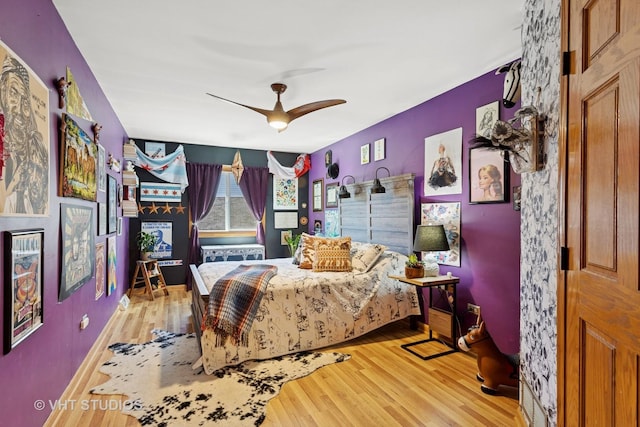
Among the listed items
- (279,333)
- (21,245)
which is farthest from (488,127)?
(21,245)

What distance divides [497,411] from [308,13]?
2.96 m

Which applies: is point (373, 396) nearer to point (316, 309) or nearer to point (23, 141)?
point (316, 309)

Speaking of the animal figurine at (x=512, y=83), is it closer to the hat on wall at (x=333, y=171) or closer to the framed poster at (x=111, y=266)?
the hat on wall at (x=333, y=171)

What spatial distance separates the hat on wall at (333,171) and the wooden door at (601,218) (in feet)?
14.3

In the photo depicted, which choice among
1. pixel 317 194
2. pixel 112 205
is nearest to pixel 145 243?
pixel 112 205

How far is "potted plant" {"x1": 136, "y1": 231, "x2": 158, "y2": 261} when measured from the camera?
17.7 ft

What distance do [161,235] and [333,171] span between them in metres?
3.23

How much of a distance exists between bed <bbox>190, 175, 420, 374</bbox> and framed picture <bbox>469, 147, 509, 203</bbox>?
795 millimetres

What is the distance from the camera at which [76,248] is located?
98.0 inches

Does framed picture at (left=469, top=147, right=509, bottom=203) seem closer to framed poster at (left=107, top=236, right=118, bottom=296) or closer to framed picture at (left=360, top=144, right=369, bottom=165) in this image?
framed picture at (left=360, top=144, right=369, bottom=165)

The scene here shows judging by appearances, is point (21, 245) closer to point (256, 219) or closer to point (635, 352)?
point (635, 352)

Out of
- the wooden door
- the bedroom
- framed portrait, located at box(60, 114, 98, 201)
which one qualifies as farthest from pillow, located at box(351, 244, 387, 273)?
framed portrait, located at box(60, 114, 98, 201)

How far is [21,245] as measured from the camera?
1.61 m

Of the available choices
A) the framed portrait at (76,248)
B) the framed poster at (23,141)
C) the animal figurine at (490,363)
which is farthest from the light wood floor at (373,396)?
the framed poster at (23,141)
